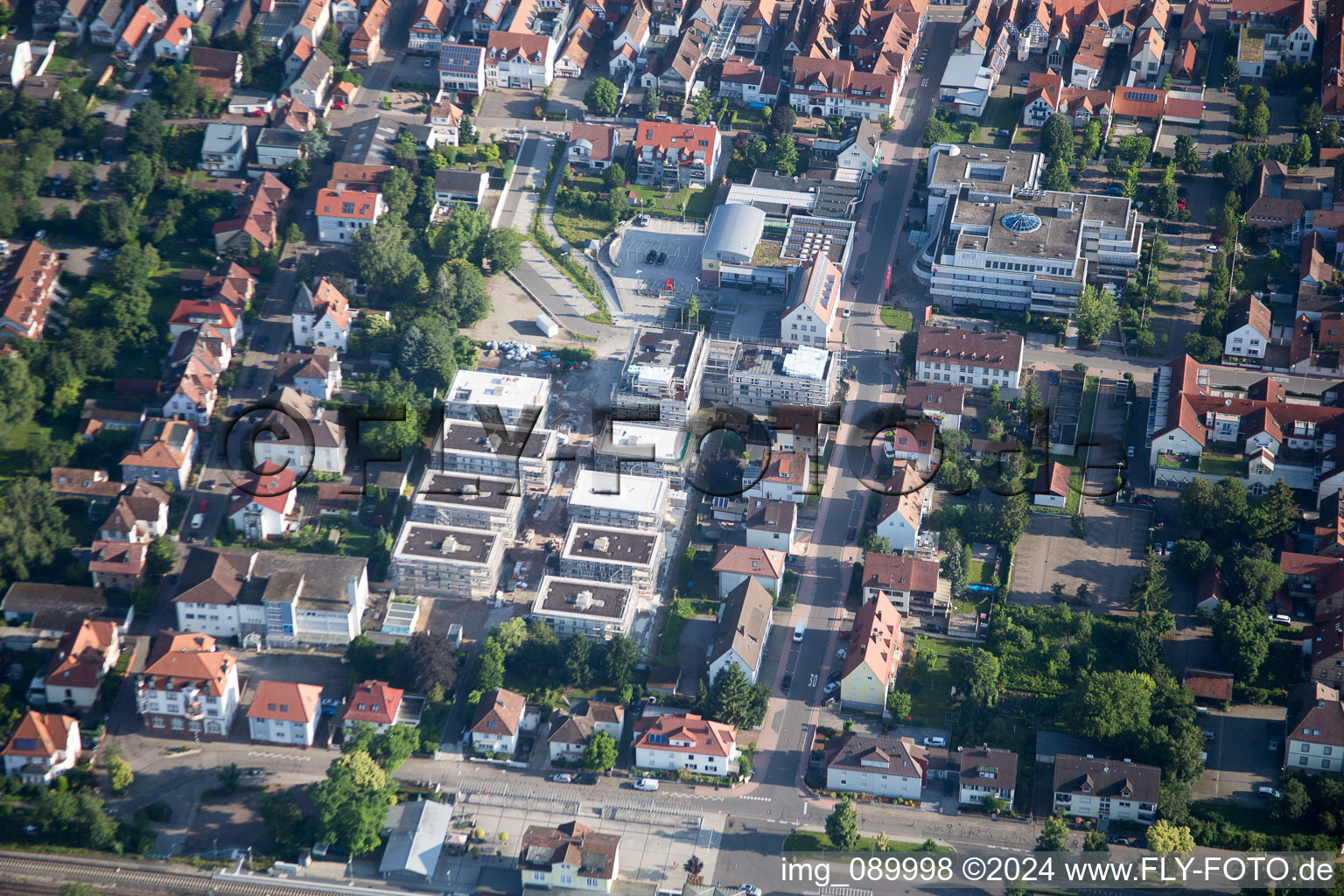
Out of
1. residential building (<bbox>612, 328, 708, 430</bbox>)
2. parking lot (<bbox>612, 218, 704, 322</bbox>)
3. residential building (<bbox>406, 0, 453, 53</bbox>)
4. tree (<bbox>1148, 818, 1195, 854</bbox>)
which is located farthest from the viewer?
residential building (<bbox>406, 0, 453, 53</bbox>)

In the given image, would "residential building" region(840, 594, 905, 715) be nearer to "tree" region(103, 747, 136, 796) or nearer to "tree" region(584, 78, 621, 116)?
"tree" region(103, 747, 136, 796)

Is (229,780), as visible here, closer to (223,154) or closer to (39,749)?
(39,749)

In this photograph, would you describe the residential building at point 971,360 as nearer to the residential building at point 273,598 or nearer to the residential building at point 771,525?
the residential building at point 771,525

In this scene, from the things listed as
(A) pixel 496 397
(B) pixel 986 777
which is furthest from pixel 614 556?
(B) pixel 986 777

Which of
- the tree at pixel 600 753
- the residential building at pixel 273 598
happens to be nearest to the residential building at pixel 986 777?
the tree at pixel 600 753

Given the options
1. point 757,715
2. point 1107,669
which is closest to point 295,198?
point 757,715

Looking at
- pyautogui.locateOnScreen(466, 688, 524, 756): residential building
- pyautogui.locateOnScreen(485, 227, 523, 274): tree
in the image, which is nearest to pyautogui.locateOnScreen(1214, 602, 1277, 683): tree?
pyautogui.locateOnScreen(466, 688, 524, 756): residential building

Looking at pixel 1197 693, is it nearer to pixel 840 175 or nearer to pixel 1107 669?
pixel 1107 669
